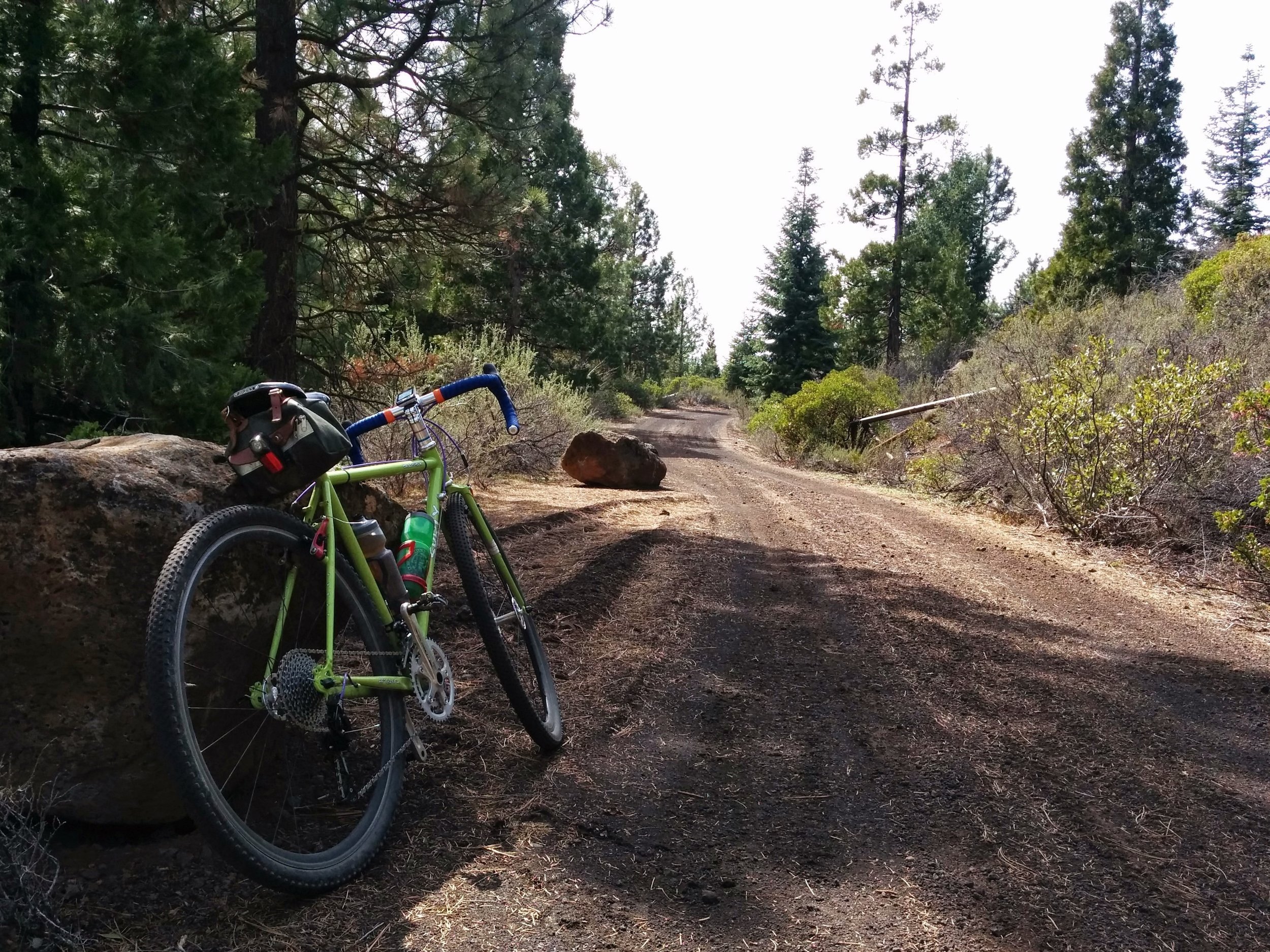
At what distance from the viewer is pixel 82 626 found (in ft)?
8.06

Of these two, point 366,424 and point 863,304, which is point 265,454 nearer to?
point 366,424

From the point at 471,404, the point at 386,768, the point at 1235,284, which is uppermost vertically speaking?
the point at 1235,284

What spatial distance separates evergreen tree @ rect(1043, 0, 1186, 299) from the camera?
102 feet

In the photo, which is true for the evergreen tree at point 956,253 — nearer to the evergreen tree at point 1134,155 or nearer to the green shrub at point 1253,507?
the evergreen tree at point 1134,155

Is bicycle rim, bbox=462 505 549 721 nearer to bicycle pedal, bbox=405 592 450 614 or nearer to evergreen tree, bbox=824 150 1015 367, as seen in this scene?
bicycle pedal, bbox=405 592 450 614

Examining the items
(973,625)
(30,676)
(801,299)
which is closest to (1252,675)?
(973,625)

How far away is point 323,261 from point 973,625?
7754mm

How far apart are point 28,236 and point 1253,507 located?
8522mm

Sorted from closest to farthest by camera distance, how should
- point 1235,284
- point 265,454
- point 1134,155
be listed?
point 265,454 → point 1235,284 → point 1134,155

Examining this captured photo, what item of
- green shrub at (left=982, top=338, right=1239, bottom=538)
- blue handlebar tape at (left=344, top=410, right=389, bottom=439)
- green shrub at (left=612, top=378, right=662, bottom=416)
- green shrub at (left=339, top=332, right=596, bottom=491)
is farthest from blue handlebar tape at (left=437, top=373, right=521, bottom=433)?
green shrub at (left=612, top=378, right=662, bottom=416)

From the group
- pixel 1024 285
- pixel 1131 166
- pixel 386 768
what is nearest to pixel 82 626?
pixel 386 768

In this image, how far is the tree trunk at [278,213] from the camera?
8.23 m

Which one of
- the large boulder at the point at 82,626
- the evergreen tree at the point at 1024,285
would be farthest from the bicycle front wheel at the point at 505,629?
the evergreen tree at the point at 1024,285

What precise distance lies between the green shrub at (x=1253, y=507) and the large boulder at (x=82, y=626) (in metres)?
6.95
